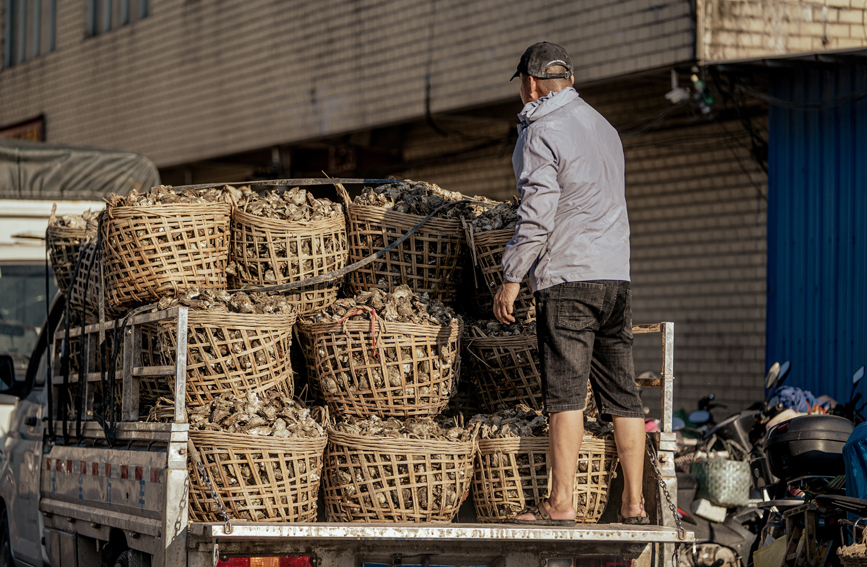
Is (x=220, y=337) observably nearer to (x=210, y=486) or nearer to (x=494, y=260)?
(x=210, y=486)

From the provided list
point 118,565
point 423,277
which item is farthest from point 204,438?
point 423,277

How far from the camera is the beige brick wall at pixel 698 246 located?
406 inches

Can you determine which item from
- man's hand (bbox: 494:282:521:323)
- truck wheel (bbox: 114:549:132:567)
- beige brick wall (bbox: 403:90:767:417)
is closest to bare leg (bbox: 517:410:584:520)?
man's hand (bbox: 494:282:521:323)

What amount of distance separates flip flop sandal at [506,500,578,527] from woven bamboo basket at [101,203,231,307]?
73.1 inches

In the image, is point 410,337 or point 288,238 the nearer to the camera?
point 410,337

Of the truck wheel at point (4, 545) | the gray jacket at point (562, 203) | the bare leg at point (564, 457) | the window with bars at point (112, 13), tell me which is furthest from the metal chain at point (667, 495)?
the window with bars at point (112, 13)

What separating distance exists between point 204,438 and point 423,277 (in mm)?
1471

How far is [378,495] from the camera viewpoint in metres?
4.52

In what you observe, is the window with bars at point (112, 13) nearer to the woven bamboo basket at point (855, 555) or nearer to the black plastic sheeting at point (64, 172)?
the black plastic sheeting at point (64, 172)

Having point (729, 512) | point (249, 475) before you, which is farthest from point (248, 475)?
point (729, 512)

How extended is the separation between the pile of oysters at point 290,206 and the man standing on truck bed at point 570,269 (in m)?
1.13

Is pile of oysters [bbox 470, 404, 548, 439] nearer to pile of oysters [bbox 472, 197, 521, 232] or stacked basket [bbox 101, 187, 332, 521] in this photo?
stacked basket [bbox 101, 187, 332, 521]

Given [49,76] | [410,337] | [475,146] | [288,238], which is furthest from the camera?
[49,76]

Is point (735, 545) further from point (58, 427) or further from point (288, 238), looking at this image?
point (58, 427)
